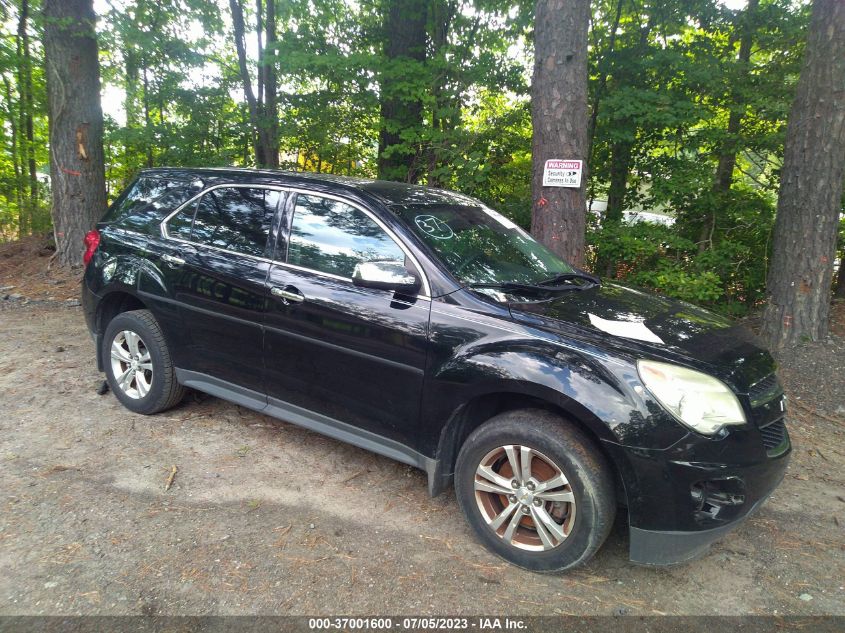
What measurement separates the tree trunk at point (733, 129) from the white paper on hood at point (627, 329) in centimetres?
Answer: 544

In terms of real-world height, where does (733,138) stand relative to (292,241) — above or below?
above

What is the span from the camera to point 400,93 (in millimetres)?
8305

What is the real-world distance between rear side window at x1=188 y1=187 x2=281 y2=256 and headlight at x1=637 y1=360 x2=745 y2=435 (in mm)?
2479

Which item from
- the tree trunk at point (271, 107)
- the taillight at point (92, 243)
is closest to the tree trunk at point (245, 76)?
the tree trunk at point (271, 107)

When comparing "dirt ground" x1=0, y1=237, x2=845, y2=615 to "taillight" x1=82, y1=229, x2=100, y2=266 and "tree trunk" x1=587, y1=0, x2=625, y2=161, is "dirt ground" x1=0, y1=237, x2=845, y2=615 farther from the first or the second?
"tree trunk" x1=587, y1=0, x2=625, y2=161

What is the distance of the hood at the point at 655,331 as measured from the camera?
8.83 ft

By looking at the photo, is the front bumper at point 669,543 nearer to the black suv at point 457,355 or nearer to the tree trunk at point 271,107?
the black suv at point 457,355

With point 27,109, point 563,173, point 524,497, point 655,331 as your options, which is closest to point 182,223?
point 524,497

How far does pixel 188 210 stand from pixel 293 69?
5.04 m

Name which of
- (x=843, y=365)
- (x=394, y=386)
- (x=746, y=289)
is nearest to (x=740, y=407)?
(x=394, y=386)

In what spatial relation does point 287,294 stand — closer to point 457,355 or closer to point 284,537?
point 457,355

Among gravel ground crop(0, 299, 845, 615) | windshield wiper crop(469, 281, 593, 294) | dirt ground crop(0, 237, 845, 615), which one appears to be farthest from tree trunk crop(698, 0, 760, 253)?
windshield wiper crop(469, 281, 593, 294)

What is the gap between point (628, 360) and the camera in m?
2.59

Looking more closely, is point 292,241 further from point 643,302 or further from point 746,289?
point 746,289
